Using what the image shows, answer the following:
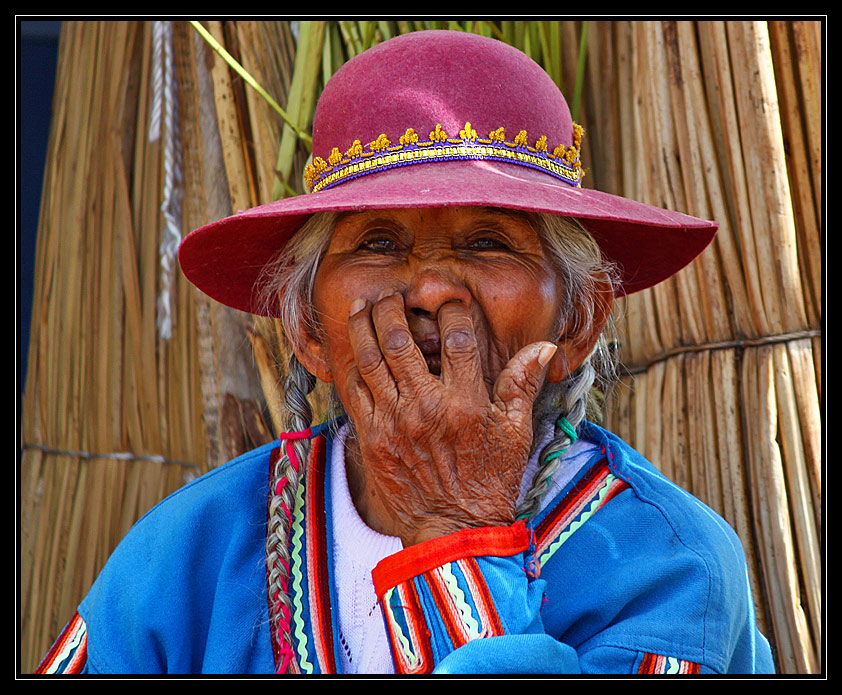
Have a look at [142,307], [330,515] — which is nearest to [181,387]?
[142,307]

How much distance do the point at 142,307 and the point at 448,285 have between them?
1756 millimetres

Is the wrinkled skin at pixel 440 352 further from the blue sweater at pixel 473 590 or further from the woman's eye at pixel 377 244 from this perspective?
the blue sweater at pixel 473 590

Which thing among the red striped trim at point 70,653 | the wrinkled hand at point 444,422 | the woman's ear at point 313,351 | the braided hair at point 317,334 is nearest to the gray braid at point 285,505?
the braided hair at point 317,334

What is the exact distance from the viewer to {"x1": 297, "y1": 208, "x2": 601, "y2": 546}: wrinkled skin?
1.39 meters

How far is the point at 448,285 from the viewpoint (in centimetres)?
146

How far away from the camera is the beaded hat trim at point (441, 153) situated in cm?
150

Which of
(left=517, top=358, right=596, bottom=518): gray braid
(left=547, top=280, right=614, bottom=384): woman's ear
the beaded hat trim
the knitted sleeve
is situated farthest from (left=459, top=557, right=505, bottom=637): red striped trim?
the beaded hat trim

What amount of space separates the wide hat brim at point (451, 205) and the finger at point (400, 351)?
0.63 feet

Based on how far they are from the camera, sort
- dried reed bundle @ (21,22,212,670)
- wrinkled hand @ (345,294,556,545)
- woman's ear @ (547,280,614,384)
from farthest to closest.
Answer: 1. dried reed bundle @ (21,22,212,670)
2. woman's ear @ (547,280,614,384)
3. wrinkled hand @ (345,294,556,545)

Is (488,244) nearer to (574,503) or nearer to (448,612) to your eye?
(574,503)

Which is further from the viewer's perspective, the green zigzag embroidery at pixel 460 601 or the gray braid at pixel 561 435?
the gray braid at pixel 561 435

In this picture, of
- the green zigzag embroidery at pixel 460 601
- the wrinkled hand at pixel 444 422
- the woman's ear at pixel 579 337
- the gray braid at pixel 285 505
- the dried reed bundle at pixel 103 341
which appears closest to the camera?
the green zigzag embroidery at pixel 460 601

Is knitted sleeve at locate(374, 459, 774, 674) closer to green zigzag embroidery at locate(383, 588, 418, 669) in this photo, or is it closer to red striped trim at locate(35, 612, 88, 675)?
green zigzag embroidery at locate(383, 588, 418, 669)

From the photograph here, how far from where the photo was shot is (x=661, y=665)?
4.42 feet
